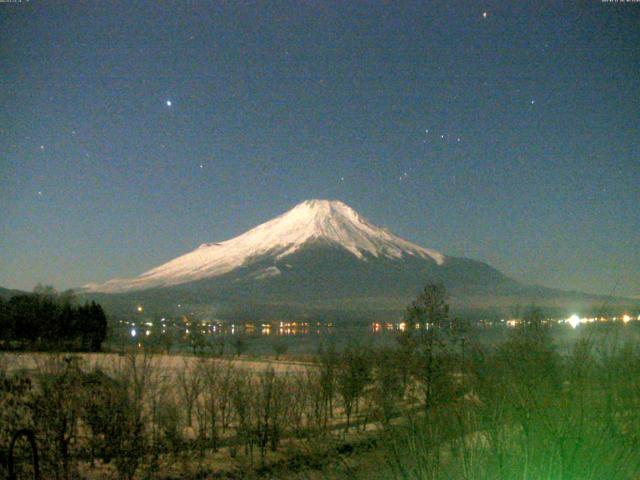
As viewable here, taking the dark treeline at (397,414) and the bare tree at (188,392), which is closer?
the dark treeline at (397,414)

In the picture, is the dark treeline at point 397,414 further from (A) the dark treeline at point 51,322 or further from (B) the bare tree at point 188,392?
(A) the dark treeline at point 51,322

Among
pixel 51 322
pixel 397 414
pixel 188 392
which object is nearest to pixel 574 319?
pixel 397 414

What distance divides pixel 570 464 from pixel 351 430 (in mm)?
14007

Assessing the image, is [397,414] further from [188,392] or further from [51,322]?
[51,322]

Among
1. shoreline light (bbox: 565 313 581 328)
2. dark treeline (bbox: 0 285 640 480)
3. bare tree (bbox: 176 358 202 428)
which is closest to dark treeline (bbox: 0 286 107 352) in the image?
bare tree (bbox: 176 358 202 428)

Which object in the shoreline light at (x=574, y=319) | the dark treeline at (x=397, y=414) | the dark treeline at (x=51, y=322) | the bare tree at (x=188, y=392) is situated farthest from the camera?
the dark treeline at (x=51, y=322)

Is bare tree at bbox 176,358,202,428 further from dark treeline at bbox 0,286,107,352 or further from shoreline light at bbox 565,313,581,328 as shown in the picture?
dark treeline at bbox 0,286,107,352

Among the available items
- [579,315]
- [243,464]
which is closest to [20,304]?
[243,464]

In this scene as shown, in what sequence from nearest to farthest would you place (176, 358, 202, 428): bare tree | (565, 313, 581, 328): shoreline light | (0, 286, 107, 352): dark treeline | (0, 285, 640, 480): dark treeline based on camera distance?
(0, 285, 640, 480): dark treeline → (565, 313, 581, 328): shoreline light → (176, 358, 202, 428): bare tree → (0, 286, 107, 352): dark treeline

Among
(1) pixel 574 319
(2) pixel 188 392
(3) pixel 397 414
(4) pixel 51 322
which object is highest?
(1) pixel 574 319

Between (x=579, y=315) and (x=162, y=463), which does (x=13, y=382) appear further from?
(x=579, y=315)

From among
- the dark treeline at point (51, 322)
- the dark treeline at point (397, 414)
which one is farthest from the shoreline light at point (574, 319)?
the dark treeline at point (51, 322)

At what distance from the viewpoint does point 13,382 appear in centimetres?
830

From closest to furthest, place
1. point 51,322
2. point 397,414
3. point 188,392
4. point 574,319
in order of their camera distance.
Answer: point 574,319 → point 397,414 → point 188,392 → point 51,322
